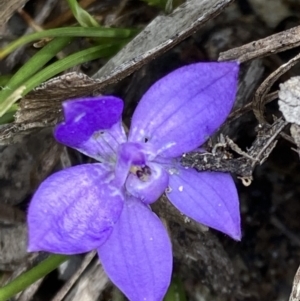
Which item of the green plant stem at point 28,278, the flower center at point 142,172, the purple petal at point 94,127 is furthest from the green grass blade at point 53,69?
the green plant stem at point 28,278

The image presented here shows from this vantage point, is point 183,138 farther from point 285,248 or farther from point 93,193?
point 285,248

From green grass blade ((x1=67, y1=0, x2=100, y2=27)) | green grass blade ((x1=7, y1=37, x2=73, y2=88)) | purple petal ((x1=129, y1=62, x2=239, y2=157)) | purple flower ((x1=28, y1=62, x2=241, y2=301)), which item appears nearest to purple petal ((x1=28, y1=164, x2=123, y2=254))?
purple flower ((x1=28, y1=62, x2=241, y2=301))

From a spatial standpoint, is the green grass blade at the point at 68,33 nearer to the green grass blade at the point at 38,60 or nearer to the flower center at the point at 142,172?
the green grass blade at the point at 38,60

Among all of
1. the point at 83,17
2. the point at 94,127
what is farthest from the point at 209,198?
the point at 83,17

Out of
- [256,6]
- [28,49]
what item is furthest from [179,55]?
[28,49]

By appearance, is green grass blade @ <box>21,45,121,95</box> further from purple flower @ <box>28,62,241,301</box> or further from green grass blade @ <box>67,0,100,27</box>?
purple flower @ <box>28,62,241,301</box>

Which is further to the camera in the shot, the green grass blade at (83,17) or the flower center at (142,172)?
the green grass blade at (83,17)
